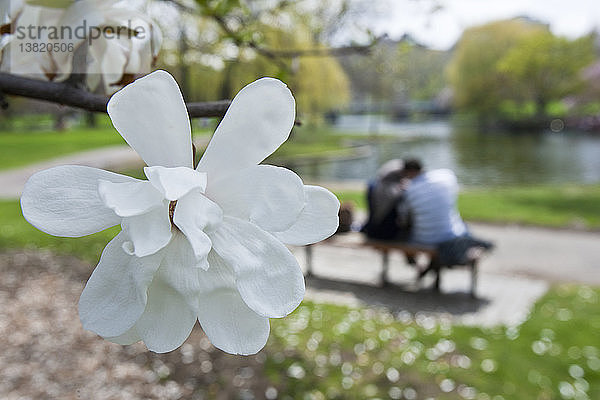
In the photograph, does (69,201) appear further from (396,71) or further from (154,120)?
(396,71)

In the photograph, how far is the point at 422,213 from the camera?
15.8ft

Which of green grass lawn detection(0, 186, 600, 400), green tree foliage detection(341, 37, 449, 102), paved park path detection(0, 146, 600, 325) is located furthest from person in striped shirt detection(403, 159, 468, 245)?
green tree foliage detection(341, 37, 449, 102)

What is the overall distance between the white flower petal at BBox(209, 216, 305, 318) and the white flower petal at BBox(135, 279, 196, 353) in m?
0.03

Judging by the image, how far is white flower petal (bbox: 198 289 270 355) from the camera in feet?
0.97

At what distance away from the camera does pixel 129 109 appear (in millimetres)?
298

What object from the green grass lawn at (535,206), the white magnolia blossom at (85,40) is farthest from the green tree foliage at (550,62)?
the white magnolia blossom at (85,40)

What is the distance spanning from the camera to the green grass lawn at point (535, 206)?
795 cm

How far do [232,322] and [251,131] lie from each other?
3.8 inches

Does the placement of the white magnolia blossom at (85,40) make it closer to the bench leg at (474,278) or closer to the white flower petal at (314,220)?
the white flower petal at (314,220)

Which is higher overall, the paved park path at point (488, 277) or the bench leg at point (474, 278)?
the bench leg at point (474, 278)

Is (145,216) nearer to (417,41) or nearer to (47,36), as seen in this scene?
(47,36)

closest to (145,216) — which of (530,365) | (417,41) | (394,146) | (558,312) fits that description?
A: (417,41)

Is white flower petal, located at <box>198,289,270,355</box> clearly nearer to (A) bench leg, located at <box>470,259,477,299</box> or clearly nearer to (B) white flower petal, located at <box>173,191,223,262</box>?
(B) white flower petal, located at <box>173,191,223,262</box>

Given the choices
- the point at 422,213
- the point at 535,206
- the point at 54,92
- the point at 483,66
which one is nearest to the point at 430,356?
the point at 422,213
